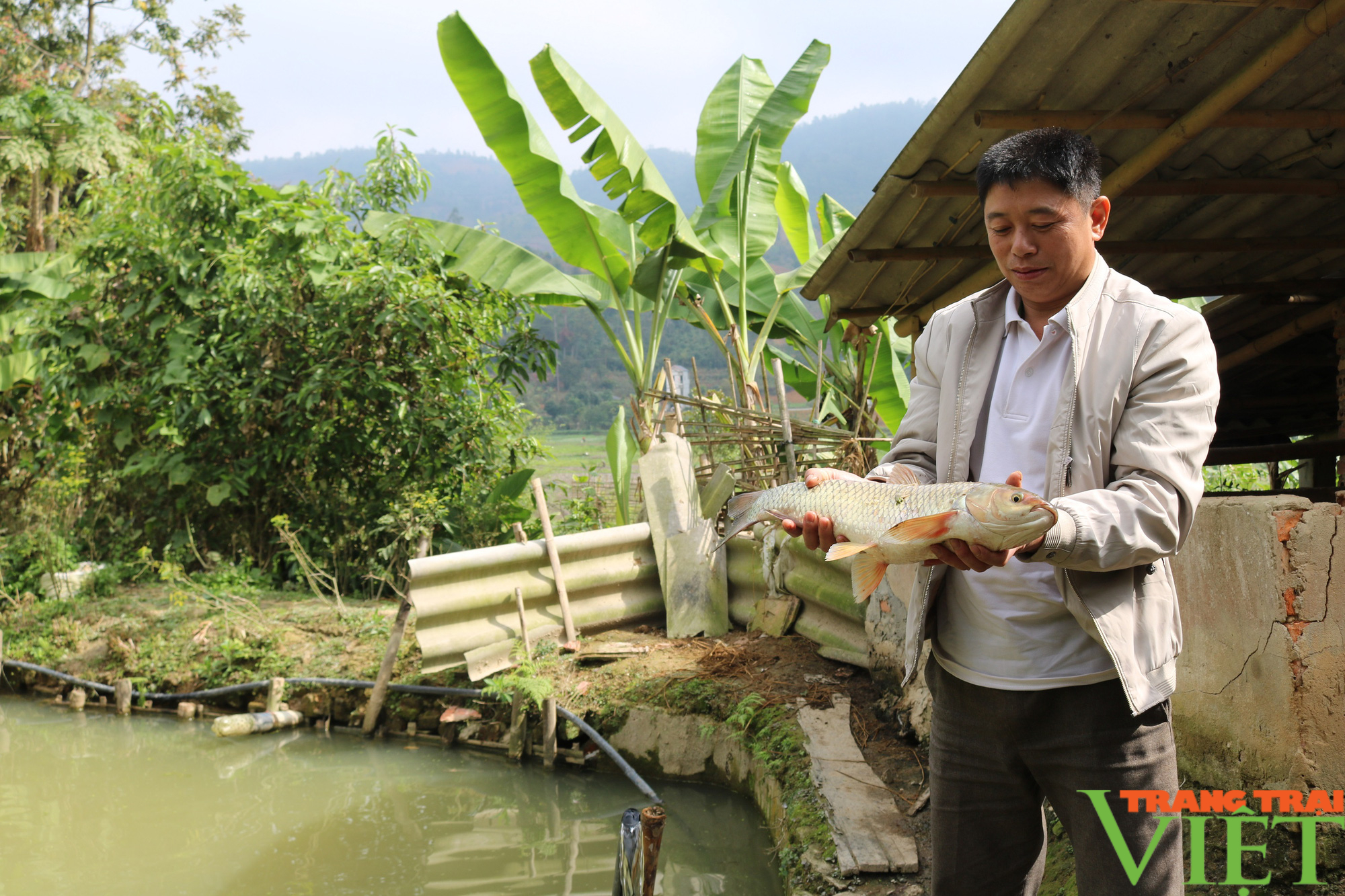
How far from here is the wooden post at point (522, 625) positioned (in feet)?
20.6

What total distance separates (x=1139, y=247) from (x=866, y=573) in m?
3.36

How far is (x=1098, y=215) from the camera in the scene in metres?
1.85

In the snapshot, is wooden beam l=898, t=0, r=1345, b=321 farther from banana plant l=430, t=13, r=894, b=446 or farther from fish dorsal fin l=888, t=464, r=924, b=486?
banana plant l=430, t=13, r=894, b=446

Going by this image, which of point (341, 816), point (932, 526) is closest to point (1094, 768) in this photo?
point (932, 526)

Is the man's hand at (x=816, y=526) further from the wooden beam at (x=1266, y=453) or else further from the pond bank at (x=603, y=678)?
the wooden beam at (x=1266, y=453)

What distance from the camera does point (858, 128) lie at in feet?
565

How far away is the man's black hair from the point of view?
1751mm

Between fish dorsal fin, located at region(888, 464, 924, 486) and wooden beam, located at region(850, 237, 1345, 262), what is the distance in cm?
267

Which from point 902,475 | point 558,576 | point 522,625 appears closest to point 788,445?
point 558,576

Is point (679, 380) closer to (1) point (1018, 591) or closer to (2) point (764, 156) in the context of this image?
(2) point (764, 156)

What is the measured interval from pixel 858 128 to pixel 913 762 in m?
182

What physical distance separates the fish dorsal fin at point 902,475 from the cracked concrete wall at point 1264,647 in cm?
148

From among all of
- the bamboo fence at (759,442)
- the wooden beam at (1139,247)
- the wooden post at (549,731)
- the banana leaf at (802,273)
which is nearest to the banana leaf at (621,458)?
the bamboo fence at (759,442)

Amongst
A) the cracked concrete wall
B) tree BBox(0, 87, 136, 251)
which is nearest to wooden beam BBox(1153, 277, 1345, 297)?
the cracked concrete wall
